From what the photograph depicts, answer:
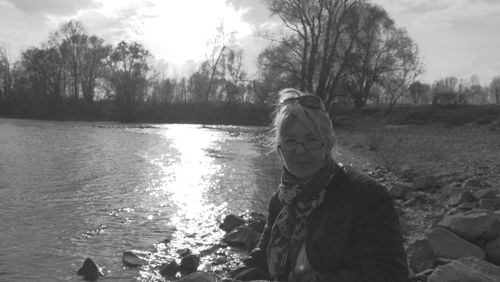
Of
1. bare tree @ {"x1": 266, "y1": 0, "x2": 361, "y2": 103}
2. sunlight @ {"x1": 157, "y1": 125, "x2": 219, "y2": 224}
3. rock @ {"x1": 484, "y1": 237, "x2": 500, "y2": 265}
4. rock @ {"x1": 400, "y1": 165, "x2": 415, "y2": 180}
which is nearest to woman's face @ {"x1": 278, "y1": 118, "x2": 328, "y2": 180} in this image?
rock @ {"x1": 484, "y1": 237, "x2": 500, "y2": 265}

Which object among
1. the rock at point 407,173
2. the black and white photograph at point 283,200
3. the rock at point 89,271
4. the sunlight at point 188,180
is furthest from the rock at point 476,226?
the rock at point 407,173

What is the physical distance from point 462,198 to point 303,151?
8.70m

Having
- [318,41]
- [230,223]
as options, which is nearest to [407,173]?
[230,223]

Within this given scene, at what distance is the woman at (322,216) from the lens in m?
2.34

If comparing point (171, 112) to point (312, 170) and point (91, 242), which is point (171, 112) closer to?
point (91, 242)

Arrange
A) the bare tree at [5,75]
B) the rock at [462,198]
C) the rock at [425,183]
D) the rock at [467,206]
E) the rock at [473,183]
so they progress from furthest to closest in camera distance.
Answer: the bare tree at [5,75] → the rock at [425,183] → the rock at [473,183] → the rock at [462,198] → the rock at [467,206]

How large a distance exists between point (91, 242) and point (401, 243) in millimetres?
8501

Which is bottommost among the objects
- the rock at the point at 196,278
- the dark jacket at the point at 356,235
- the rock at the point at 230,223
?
the rock at the point at 230,223

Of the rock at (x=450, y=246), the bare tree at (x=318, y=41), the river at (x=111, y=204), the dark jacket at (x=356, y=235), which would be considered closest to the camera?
the dark jacket at (x=356, y=235)

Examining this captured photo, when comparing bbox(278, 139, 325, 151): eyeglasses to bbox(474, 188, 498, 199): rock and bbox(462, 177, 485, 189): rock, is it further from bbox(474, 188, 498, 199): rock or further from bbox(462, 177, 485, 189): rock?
bbox(462, 177, 485, 189): rock

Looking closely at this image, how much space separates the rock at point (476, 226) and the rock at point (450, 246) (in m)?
0.34

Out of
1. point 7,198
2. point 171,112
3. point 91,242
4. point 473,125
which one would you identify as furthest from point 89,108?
point 91,242

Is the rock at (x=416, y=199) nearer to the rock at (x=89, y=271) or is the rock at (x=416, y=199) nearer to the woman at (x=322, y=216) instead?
the rock at (x=89, y=271)

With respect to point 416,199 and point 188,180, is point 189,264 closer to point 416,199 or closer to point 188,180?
point 416,199
